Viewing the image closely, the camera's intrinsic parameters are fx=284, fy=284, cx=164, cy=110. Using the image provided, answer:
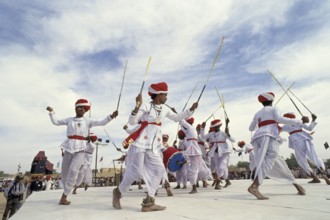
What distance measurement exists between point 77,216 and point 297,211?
3.17 metres

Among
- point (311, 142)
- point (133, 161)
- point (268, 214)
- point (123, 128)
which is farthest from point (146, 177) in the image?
point (311, 142)

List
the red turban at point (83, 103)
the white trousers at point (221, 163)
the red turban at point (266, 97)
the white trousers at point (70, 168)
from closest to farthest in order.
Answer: the white trousers at point (70, 168)
the red turban at point (266, 97)
the red turban at point (83, 103)
the white trousers at point (221, 163)

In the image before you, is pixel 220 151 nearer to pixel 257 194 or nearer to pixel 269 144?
pixel 269 144

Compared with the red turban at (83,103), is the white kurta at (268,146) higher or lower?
lower

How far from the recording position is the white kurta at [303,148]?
8977 mm

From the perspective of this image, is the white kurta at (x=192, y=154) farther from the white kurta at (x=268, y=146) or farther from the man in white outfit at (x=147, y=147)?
the man in white outfit at (x=147, y=147)

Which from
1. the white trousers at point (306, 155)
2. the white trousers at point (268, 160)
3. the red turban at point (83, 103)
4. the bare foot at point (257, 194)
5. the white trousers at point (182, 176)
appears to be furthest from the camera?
the white trousers at point (182, 176)

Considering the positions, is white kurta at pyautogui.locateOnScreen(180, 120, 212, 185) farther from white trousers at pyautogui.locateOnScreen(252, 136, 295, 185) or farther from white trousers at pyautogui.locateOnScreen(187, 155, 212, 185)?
white trousers at pyautogui.locateOnScreen(252, 136, 295, 185)

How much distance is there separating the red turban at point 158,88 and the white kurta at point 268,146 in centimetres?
231

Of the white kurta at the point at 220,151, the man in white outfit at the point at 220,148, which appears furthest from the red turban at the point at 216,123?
the white kurta at the point at 220,151

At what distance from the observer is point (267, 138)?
595 centimetres

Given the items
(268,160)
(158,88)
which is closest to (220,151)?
(268,160)

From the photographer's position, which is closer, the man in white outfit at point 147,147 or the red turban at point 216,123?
the man in white outfit at point 147,147

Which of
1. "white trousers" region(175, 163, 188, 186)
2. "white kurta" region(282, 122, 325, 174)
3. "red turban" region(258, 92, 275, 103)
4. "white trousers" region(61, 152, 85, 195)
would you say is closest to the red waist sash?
"white trousers" region(61, 152, 85, 195)
